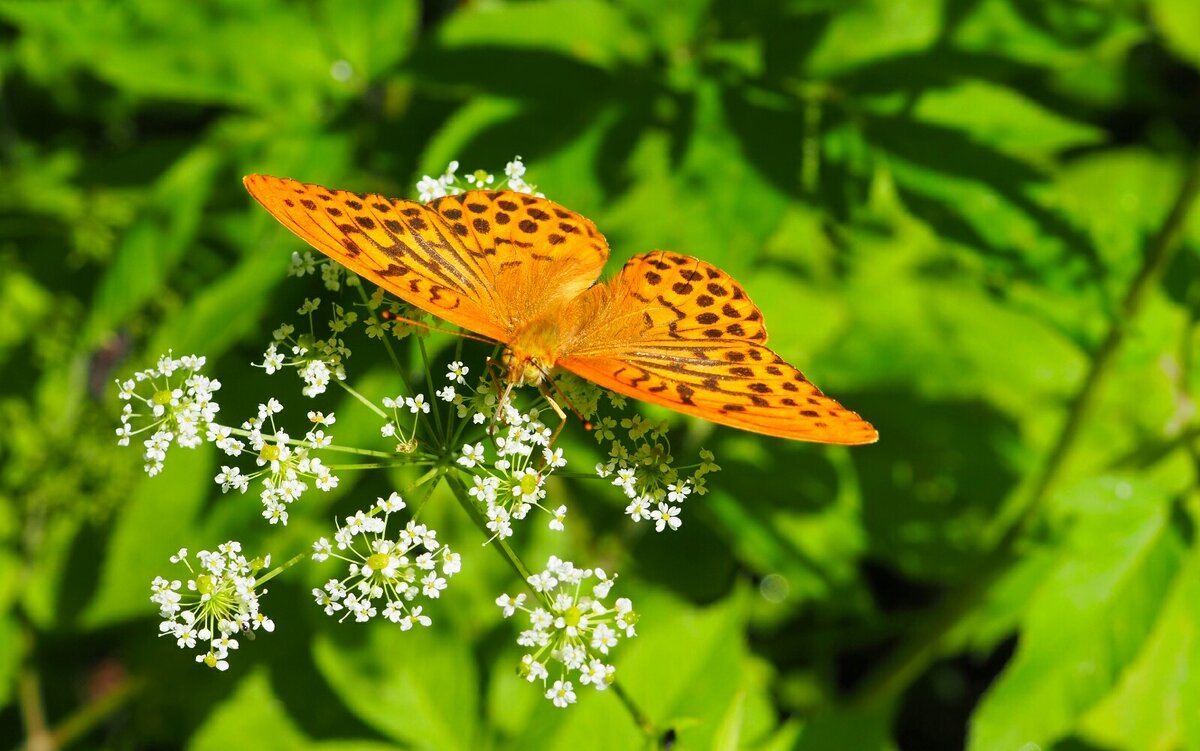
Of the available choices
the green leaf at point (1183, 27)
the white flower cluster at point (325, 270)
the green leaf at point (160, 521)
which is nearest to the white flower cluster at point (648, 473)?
the white flower cluster at point (325, 270)

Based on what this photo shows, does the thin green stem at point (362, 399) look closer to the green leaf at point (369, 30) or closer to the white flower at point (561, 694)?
the white flower at point (561, 694)

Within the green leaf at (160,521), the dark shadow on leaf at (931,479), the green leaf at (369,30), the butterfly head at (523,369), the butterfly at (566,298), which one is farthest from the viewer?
the dark shadow on leaf at (931,479)

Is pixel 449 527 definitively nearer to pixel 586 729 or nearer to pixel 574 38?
pixel 586 729

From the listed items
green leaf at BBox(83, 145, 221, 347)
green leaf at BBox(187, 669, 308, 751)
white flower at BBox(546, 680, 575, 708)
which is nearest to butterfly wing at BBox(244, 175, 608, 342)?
white flower at BBox(546, 680, 575, 708)

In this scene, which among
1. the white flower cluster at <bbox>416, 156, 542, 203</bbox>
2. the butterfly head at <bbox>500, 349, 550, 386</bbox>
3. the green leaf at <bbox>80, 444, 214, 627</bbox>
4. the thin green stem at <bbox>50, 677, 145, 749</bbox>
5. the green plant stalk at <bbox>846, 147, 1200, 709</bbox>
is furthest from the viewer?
the thin green stem at <bbox>50, 677, 145, 749</bbox>

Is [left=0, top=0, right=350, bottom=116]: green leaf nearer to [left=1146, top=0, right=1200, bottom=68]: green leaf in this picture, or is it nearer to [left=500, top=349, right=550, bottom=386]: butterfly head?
[left=500, top=349, right=550, bottom=386]: butterfly head

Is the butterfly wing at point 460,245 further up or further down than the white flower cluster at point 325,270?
further up

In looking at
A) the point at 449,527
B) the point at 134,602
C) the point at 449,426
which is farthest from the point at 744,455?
the point at 134,602
